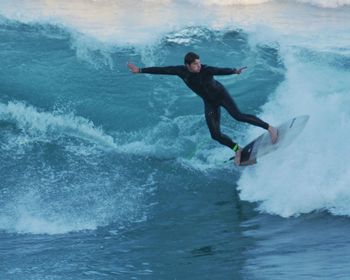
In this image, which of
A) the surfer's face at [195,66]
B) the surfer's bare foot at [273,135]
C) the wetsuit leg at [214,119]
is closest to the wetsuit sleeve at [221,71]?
the surfer's face at [195,66]

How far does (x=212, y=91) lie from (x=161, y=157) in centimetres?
226

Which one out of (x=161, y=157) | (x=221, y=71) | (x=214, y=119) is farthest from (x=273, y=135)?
(x=161, y=157)

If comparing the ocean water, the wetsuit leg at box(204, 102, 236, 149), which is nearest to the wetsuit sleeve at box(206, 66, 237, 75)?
the wetsuit leg at box(204, 102, 236, 149)

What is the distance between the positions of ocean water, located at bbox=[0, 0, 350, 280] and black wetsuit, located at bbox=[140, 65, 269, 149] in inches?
43.9

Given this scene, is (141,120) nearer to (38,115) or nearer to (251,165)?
(38,115)

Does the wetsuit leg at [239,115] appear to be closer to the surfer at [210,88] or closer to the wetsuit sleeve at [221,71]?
the surfer at [210,88]

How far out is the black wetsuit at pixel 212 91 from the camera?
374 inches

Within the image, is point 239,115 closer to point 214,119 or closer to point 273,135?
point 214,119

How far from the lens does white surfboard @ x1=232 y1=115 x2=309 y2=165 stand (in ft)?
32.8

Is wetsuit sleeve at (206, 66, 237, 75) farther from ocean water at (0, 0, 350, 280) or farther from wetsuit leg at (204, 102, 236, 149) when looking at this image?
ocean water at (0, 0, 350, 280)

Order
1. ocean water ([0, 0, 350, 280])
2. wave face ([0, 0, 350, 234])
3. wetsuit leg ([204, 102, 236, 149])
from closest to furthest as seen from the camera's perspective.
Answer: ocean water ([0, 0, 350, 280]), wetsuit leg ([204, 102, 236, 149]), wave face ([0, 0, 350, 234])

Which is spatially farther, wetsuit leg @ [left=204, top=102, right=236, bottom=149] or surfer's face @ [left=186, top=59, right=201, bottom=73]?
wetsuit leg @ [left=204, top=102, right=236, bottom=149]

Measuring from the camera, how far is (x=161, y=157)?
11734 mm

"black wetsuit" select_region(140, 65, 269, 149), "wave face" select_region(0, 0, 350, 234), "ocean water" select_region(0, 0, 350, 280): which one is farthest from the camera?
"wave face" select_region(0, 0, 350, 234)
